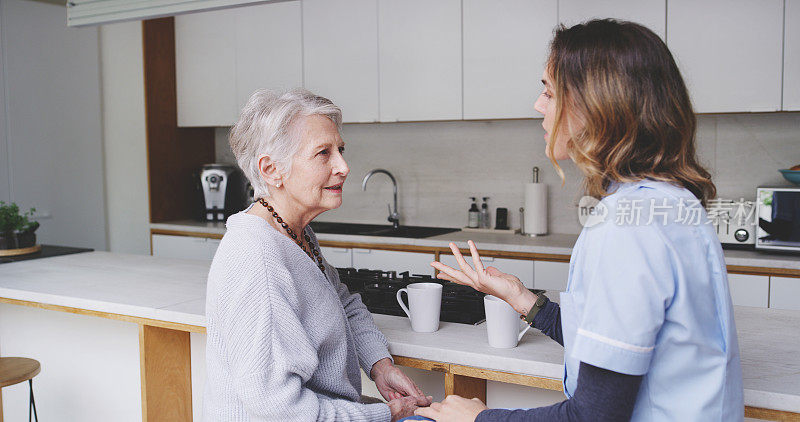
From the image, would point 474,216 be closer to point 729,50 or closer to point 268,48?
point 729,50

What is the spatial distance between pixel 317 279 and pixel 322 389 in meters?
0.24

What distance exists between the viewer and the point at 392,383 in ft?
5.09

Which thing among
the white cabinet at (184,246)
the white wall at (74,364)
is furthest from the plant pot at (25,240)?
the white cabinet at (184,246)

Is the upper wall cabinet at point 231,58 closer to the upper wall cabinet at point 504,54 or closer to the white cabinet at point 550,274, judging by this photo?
the upper wall cabinet at point 504,54

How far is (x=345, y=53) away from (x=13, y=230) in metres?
2.16

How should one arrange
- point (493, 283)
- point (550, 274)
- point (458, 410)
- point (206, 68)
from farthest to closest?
point (206, 68) → point (550, 274) → point (493, 283) → point (458, 410)

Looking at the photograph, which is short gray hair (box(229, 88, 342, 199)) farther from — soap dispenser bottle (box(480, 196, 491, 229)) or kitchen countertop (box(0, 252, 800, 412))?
soap dispenser bottle (box(480, 196, 491, 229))

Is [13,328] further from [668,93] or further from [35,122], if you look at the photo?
[668,93]

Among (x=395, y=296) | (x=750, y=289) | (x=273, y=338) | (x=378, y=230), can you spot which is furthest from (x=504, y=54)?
(x=273, y=338)

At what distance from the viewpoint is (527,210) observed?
13.0 ft

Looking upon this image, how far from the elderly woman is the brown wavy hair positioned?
622mm

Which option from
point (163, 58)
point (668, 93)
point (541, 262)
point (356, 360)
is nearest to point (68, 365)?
point (356, 360)

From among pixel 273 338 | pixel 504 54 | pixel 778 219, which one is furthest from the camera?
pixel 504 54

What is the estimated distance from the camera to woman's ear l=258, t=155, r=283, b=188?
1.51m
